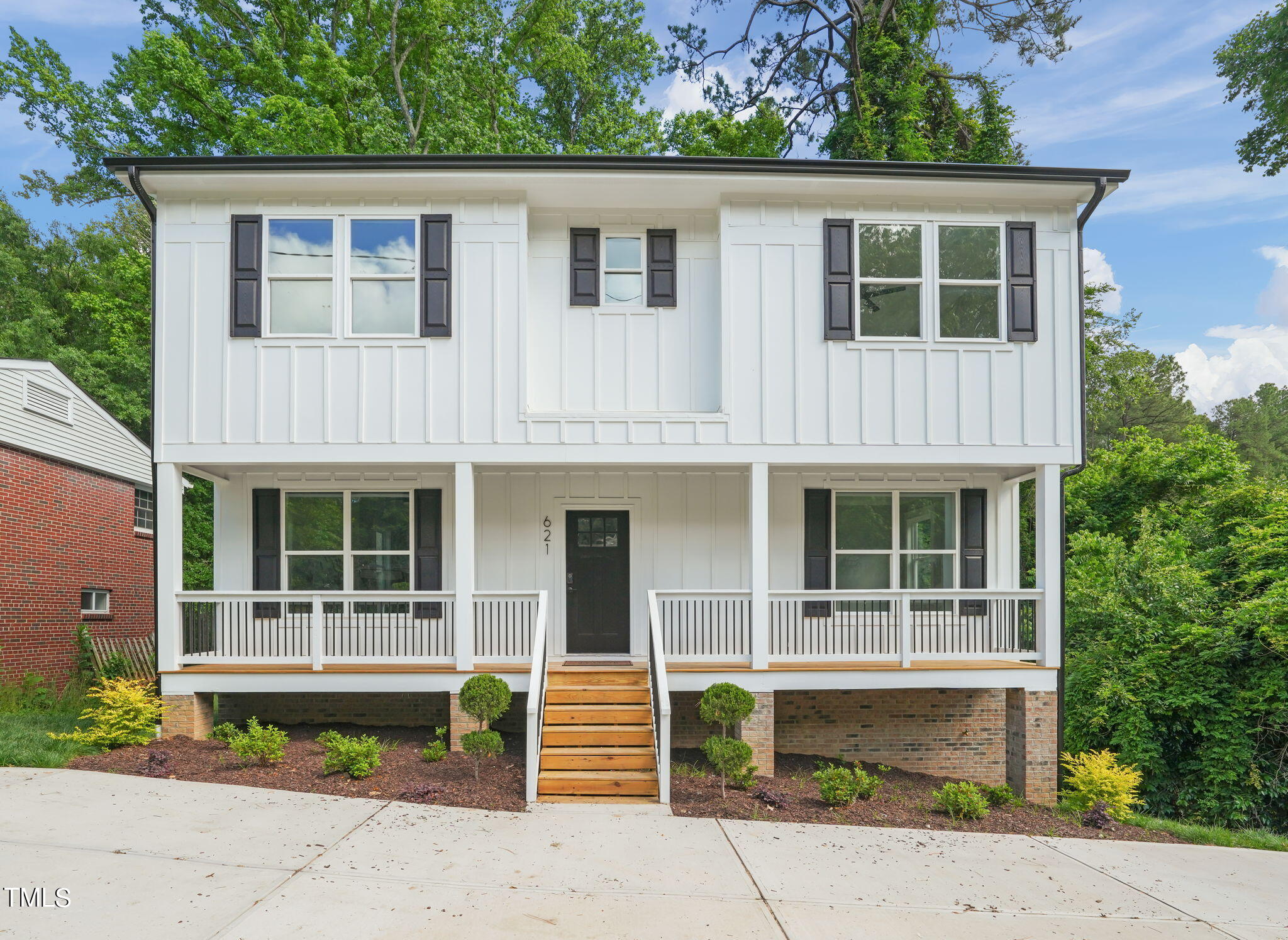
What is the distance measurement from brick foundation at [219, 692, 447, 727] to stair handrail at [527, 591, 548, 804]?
7.65ft

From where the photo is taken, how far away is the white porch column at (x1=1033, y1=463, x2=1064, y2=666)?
1012 centimetres

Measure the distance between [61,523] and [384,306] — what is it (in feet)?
30.1

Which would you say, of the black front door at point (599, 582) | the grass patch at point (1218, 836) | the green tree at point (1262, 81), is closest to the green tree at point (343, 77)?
the black front door at point (599, 582)

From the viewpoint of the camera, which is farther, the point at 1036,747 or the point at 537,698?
the point at 1036,747

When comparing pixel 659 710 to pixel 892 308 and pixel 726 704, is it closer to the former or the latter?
pixel 726 704

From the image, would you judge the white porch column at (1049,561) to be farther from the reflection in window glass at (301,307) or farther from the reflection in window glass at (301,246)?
the reflection in window glass at (301,246)

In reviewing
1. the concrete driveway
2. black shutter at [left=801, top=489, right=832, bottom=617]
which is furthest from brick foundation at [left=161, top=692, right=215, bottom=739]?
black shutter at [left=801, top=489, right=832, bottom=617]

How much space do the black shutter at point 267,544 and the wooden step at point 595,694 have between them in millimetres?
4112

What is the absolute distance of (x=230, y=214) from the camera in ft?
33.0

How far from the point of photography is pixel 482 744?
28.1ft

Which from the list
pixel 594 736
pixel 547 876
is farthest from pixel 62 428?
pixel 547 876

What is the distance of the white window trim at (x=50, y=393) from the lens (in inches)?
547

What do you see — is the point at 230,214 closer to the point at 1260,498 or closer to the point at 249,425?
the point at 249,425

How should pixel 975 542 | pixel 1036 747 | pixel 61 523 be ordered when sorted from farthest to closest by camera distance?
1. pixel 61 523
2. pixel 975 542
3. pixel 1036 747
